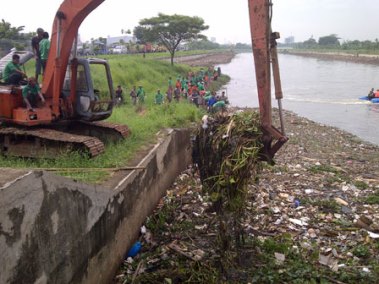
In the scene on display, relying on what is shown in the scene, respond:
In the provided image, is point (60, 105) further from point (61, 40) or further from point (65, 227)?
point (65, 227)

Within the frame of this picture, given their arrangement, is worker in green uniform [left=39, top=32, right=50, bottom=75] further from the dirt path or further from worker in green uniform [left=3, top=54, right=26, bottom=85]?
the dirt path

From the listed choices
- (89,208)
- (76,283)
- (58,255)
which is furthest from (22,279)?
(89,208)

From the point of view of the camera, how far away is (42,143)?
7828 mm

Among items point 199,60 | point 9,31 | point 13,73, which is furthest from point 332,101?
point 199,60

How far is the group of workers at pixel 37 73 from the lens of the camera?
7859 millimetres

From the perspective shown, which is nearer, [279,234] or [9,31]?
[279,234]

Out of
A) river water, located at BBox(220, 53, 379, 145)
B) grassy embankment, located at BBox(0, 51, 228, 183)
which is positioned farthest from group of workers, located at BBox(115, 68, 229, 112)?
river water, located at BBox(220, 53, 379, 145)

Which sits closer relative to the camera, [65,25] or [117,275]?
[117,275]

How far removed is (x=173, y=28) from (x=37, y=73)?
29913mm

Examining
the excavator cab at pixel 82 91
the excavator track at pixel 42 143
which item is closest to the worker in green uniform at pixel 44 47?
the excavator cab at pixel 82 91

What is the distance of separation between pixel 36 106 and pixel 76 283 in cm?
433

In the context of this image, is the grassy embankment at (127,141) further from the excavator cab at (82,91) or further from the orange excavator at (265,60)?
the orange excavator at (265,60)

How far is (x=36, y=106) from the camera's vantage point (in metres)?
8.07

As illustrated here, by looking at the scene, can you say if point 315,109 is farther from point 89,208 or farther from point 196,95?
point 89,208
